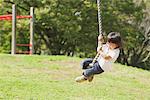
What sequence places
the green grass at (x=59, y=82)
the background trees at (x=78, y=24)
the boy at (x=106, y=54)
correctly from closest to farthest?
1. the boy at (x=106, y=54)
2. the green grass at (x=59, y=82)
3. the background trees at (x=78, y=24)

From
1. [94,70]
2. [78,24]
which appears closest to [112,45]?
[94,70]

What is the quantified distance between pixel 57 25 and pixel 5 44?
2937 mm

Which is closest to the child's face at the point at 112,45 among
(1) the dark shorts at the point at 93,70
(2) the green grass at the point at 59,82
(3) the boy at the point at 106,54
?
(3) the boy at the point at 106,54

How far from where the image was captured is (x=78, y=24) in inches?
890

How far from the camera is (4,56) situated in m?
12.0

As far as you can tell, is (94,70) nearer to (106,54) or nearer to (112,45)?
(106,54)

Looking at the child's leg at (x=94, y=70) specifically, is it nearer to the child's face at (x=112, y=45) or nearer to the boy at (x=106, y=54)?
the boy at (x=106, y=54)

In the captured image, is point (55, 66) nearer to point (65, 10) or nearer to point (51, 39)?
point (65, 10)

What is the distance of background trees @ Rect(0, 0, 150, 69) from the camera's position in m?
22.0

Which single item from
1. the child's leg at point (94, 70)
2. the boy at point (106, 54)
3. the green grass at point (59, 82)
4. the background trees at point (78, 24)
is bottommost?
the green grass at point (59, 82)

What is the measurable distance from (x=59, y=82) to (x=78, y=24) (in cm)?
1373

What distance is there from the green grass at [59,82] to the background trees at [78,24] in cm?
981

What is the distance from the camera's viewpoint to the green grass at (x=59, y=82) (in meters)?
7.50

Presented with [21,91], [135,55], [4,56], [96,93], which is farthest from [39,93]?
[135,55]
